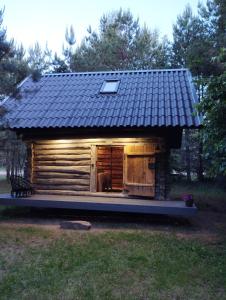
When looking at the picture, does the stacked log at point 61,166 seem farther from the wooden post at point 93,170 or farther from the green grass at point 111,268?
the green grass at point 111,268

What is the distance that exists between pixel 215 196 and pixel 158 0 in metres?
9.49

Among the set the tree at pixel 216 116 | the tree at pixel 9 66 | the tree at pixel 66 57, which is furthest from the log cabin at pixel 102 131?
the tree at pixel 66 57

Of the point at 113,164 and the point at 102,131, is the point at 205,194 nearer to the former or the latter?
the point at 113,164

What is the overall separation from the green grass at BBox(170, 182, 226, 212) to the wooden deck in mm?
4013

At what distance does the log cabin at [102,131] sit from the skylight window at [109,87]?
4 centimetres

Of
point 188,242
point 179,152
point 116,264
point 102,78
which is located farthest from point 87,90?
point 179,152

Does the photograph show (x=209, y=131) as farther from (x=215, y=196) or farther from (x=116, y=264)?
(x=215, y=196)

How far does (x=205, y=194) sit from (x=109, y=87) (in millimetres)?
8006

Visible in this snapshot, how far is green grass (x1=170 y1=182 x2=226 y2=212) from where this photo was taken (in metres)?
13.5

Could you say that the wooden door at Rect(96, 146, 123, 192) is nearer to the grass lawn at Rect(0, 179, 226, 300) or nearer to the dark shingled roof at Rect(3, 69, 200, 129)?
the dark shingled roof at Rect(3, 69, 200, 129)

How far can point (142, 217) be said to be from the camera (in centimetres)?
1020

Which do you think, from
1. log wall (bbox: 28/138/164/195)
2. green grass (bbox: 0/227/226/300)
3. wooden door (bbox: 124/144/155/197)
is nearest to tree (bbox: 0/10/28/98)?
green grass (bbox: 0/227/226/300)

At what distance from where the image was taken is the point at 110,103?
11.5 m

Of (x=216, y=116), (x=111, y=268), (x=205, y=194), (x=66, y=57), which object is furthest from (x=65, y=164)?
(x=66, y=57)
